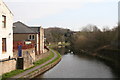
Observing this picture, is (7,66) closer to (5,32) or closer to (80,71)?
(5,32)

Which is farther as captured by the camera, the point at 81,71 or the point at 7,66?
the point at 81,71

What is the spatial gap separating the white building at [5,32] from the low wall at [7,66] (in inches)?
30.8

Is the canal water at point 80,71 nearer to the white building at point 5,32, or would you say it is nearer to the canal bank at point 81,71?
the canal bank at point 81,71

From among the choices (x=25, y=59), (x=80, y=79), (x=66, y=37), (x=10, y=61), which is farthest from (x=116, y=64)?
(x=66, y=37)

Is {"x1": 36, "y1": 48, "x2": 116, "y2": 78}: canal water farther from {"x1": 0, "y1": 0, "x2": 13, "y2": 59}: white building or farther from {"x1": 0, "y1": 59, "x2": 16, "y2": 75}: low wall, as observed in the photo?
{"x1": 0, "y1": 0, "x2": 13, "y2": 59}: white building

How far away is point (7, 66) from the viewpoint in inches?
612

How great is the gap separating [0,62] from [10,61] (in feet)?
5.68

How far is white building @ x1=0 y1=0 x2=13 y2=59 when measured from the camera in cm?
1586

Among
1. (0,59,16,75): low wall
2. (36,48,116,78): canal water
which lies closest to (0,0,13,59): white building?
(0,59,16,75): low wall

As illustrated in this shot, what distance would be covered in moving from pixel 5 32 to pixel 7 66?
3.48 meters

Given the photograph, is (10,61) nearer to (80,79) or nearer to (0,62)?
(0,62)

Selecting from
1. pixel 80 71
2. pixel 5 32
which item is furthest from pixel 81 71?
pixel 5 32

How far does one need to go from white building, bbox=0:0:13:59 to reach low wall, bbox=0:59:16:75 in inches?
30.8

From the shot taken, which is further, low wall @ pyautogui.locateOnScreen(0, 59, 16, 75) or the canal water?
the canal water
